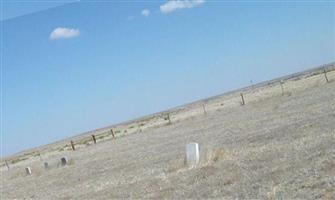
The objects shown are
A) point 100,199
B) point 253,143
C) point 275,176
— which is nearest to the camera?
point 275,176

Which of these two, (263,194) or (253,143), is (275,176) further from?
(253,143)

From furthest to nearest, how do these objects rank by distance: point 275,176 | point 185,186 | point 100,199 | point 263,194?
1. point 100,199
2. point 185,186
3. point 275,176
4. point 263,194

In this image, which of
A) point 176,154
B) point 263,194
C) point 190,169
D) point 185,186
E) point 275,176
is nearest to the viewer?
point 263,194

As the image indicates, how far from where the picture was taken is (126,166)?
2412cm

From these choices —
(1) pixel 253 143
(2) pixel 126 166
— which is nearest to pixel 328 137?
(1) pixel 253 143

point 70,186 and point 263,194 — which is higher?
point 70,186

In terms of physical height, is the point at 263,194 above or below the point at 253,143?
below

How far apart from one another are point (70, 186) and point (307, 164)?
10.9 metres

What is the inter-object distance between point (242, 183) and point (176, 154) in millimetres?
10668

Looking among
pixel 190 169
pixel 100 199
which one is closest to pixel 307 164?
pixel 190 169

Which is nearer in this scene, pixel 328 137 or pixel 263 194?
pixel 263 194

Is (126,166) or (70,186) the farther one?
(126,166)

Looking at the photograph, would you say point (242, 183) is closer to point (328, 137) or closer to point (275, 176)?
point (275, 176)

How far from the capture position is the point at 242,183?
43.1ft
